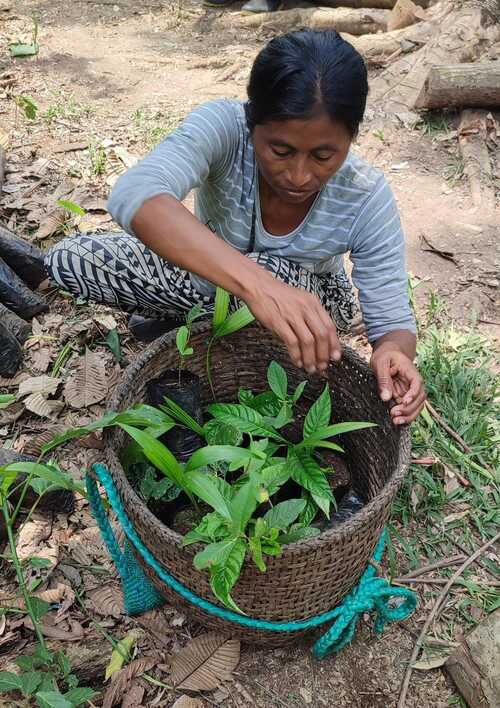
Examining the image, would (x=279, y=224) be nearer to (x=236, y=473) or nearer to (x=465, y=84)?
(x=236, y=473)

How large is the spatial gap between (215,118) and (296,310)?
2.37 feet

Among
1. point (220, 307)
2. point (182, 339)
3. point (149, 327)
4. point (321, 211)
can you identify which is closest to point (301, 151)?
point (321, 211)

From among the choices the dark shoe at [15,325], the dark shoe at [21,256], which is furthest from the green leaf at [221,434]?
the dark shoe at [21,256]

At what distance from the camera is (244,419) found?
1684 millimetres

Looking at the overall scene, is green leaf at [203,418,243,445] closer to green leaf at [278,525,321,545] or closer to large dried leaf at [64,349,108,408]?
green leaf at [278,525,321,545]

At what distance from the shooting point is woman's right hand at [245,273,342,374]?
4.52 feet

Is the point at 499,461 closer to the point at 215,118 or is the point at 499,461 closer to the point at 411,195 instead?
the point at 215,118

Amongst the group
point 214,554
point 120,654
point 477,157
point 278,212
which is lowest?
point 120,654

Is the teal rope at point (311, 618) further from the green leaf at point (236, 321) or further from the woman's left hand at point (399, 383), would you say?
the green leaf at point (236, 321)

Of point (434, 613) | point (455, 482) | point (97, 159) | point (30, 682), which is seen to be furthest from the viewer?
point (97, 159)

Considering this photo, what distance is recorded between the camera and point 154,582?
5.17 feet

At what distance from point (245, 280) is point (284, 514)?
535 millimetres

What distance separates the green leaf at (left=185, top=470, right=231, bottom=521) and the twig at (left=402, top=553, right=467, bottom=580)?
2.74 feet

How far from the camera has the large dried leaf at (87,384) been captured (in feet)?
7.45
